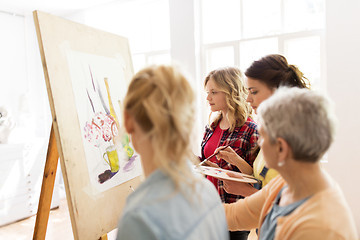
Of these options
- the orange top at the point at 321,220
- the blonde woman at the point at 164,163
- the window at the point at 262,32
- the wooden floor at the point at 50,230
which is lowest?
the wooden floor at the point at 50,230

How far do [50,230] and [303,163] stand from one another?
3.36 metres

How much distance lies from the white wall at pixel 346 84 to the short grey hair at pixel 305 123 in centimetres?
231

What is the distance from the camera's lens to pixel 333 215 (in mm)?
771

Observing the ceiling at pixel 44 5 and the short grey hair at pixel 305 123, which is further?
the ceiling at pixel 44 5

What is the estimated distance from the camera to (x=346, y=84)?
9.27 ft

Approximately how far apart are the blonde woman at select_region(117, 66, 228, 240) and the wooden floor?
104 inches

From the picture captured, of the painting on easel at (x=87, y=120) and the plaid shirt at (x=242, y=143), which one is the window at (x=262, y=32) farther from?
the painting on easel at (x=87, y=120)

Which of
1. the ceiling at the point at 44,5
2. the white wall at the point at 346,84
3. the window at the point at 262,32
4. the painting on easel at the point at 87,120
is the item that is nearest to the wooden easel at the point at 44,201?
the painting on easel at the point at 87,120

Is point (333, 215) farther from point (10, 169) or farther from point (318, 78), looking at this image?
point (10, 169)

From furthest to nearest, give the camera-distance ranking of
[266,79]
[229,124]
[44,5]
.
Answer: [44,5] → [229,124] → [266,79]

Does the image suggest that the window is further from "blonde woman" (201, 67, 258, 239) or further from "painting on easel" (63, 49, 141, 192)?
"painting on easel" (63, 49, 141, 192)

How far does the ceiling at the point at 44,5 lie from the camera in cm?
438

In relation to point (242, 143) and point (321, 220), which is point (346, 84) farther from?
point (321, 220)

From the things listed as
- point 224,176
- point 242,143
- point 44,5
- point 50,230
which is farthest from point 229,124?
point 44,5
